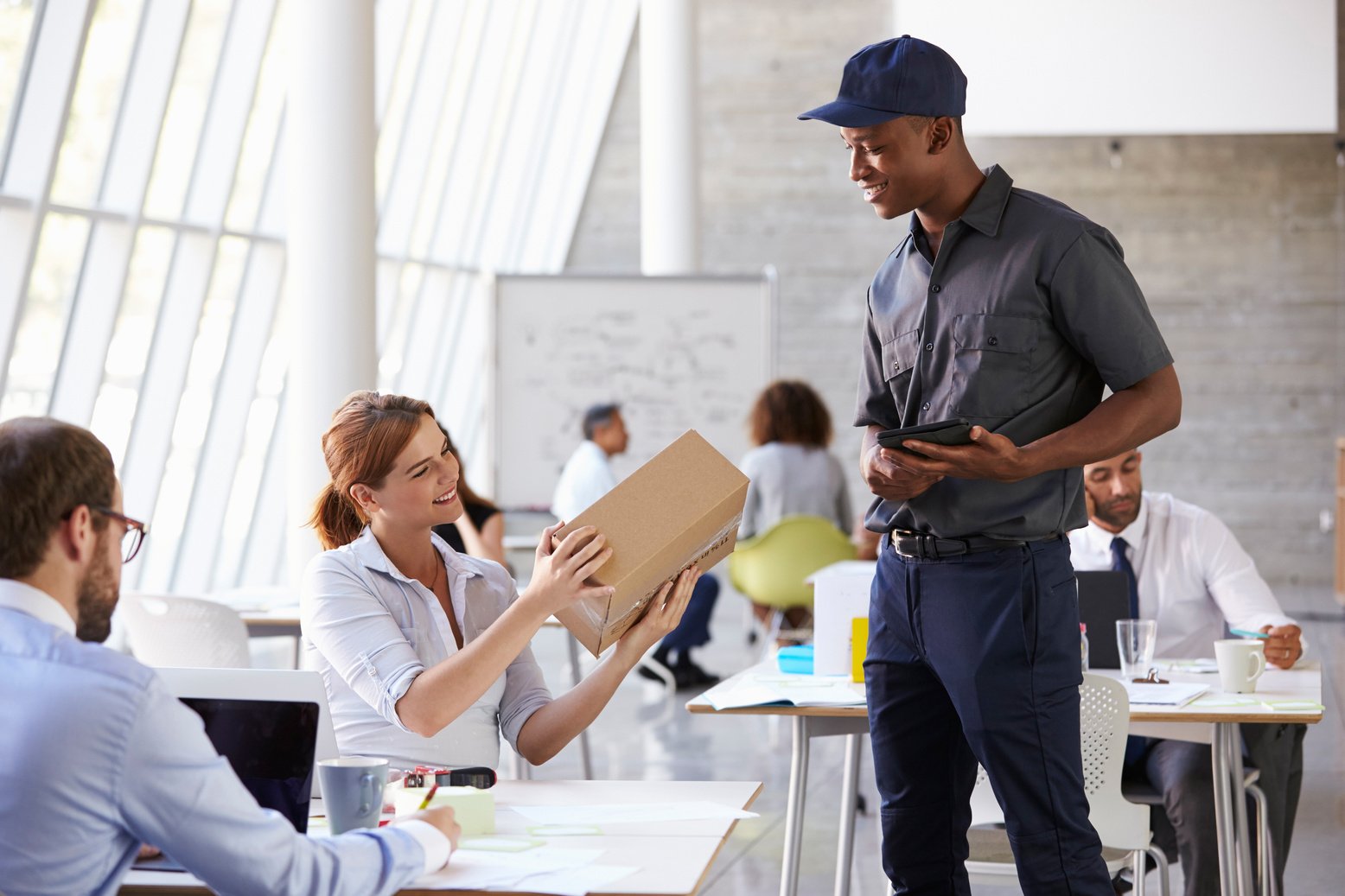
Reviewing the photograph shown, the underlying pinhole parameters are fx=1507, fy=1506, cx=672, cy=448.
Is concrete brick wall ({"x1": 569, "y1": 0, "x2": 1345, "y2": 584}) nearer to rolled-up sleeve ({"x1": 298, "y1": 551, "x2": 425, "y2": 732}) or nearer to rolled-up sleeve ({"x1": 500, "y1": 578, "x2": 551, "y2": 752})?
rolled-up sleeve ({"x1": 500, "y1": 578, "x2": 551, "y2": 752})

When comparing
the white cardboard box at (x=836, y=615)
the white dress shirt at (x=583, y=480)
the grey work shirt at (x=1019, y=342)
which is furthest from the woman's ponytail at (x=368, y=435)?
the white dress shirt at (x=583, y=480)

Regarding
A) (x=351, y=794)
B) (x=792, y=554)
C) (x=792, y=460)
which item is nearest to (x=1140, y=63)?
(x=792, y=460)

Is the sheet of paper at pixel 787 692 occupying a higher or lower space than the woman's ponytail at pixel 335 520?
lower

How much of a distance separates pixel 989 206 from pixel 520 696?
1.07m

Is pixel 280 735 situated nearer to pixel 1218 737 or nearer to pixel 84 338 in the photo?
pixel 1218 737

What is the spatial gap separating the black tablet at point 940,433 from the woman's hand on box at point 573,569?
0.43 meters

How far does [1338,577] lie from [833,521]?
4.83 metres

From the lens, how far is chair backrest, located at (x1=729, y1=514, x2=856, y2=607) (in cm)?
676

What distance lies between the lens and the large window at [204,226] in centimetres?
567

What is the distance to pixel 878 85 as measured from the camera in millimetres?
2094

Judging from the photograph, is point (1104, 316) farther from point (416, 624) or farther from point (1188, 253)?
point (1188, 253)

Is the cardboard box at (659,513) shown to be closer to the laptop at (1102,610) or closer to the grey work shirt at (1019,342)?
the grey work shirt at (1019,342)

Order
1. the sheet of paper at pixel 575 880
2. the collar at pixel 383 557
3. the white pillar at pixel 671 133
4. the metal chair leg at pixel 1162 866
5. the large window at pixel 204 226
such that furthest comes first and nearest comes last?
1. the white pillar at pixel 671 133
2. the large window at pixel 204 226
3. the metal chair leg at pixel 1162 866
4. the collar at pixel 383 557
5. the sheet of paper at pixel 575 880

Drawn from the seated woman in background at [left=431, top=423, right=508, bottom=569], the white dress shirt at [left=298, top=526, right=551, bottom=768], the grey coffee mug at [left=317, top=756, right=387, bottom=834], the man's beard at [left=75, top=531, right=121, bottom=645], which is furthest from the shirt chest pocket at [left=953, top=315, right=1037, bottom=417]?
the seated woman in background at [left=431, top=423, right=508, bottom=569]
